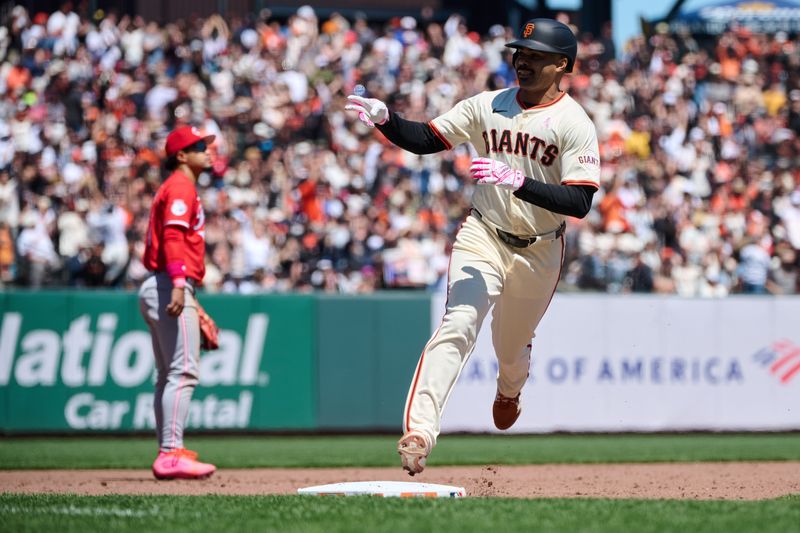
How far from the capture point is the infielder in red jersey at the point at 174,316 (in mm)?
7789

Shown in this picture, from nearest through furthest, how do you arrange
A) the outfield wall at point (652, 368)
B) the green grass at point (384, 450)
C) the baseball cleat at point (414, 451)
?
the baseball cleat at point (414, 451) < the green grass at point (384, 450) < the outfield wall at point (652, 368)

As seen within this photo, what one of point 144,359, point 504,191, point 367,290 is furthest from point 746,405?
point 504,191

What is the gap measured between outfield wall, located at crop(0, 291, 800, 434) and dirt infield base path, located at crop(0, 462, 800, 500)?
9.31 feet

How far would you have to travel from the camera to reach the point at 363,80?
1850 centimetres

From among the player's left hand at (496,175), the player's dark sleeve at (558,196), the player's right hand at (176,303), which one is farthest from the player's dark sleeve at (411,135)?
the player's right hand at (176,303)

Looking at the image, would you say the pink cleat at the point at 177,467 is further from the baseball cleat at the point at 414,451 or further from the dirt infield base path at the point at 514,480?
the baseball cleat at the point at 414,451

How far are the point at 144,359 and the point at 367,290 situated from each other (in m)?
3.34

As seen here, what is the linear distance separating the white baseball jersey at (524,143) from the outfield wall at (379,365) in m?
5.95

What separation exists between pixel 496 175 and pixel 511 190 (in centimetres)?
17

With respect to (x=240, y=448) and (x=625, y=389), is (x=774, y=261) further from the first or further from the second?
(x=240, y=448)

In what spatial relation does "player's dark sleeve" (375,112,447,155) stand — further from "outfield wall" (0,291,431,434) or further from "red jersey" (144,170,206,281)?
"outfield wall" (0,291,431,434)

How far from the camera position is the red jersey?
777 cm

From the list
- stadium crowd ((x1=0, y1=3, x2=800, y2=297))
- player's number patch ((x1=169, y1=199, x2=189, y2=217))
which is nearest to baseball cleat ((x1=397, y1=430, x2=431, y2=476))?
player's number patch ((x1=169, y1=199, x2=189, y2=217))

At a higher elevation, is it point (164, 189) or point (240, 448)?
point (164, 189)
